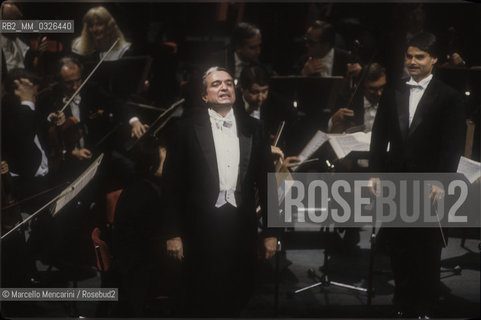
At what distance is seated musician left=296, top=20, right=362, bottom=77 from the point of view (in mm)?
5973

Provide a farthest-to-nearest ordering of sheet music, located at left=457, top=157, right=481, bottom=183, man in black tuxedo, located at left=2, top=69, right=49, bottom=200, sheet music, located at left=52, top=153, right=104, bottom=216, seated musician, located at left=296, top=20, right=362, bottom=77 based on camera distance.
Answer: seated musician, located at left=296, top=20, right=362, bottom=77 < man in black tuxedo, located at left=2, top=69, right=49, bottom=200 < sheet music, located at left=457, top=157, right=481, bottom=183 < sheet music, located at left=52, top=153, right=104, bottom=216

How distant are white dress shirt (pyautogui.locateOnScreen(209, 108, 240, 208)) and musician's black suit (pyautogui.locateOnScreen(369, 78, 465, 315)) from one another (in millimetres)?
1273

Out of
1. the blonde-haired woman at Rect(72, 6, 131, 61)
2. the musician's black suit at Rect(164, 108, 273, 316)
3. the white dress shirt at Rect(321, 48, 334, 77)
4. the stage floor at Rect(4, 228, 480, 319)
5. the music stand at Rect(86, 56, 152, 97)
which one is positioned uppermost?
the blonde-haired woman at Rect(72, 6, 131, 61)

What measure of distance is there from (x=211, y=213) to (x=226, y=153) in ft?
1.22

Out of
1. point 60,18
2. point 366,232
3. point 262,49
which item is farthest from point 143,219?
point 366,232

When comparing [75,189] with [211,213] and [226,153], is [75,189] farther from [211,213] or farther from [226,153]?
[226,153]

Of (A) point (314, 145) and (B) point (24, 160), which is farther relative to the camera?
(B) point (24, 160)

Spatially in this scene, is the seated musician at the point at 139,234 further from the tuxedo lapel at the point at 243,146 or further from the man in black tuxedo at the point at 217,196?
the tuxedo lapel at the point at 243,146

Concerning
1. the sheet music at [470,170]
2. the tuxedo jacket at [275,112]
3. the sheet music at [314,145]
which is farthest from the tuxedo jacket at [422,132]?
the tuxedo jacket at [275,112]

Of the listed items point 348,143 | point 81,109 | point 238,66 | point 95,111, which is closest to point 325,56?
point 238,66

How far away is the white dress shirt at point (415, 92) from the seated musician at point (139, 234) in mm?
1800

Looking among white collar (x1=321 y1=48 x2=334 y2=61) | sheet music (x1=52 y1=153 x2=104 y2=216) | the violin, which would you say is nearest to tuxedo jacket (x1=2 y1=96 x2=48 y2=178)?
the violin

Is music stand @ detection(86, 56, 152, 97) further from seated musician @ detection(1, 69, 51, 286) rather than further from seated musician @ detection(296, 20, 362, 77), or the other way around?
seated musician @ detection(296, 20, 362, 77)

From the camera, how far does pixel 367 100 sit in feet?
18.9
